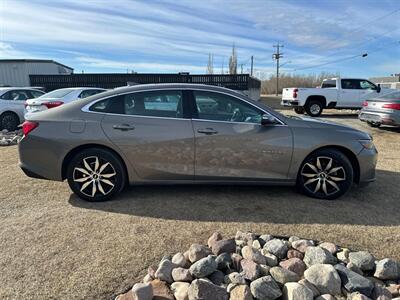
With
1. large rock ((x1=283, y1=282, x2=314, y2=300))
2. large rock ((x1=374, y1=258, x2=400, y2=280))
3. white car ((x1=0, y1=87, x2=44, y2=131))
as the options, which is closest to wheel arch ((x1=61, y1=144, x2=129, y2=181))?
large rock ((x1=283, y1=282, x2=314, y2=300))

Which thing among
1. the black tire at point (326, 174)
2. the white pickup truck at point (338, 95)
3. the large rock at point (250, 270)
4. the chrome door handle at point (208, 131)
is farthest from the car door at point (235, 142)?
the white pickup truck at point (338, 95)

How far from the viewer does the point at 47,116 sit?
432 centimetres

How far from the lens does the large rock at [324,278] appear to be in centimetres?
256

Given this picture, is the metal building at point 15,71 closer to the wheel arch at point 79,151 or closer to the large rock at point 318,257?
the wheel arch at point 79,151

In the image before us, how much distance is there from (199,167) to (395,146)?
6577mm

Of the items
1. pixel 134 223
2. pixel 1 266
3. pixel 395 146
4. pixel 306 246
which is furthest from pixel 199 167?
pixel 395 146

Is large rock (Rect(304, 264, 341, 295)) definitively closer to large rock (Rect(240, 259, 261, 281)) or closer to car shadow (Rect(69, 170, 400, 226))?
large rock (Rect(240, 259, 261, 281))

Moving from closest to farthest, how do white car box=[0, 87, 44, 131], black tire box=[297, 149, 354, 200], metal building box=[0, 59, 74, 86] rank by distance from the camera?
black tire box=[297, 149, 354, 200]
white car box=[0, 87, 44, 131]
metal building box=[0, 59, 74, 86]

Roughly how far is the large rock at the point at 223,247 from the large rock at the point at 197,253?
8cm

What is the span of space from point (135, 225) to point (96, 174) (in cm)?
100

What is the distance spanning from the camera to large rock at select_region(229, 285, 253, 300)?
2403 mm

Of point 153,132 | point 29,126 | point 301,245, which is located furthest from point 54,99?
point 301,245

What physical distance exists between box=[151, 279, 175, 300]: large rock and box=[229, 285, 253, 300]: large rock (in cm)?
46

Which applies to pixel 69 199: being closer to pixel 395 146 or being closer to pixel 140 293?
pixel 140 293
